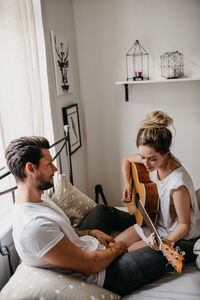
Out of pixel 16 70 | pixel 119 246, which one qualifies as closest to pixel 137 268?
pixel 119 246

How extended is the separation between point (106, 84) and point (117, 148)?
0.66 metres

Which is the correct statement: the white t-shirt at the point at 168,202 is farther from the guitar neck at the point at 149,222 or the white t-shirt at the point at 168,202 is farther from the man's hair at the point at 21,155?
the man's hair at the point at 21,155

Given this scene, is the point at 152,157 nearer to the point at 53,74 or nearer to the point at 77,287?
the point at 77,287

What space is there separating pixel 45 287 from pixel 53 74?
1.52 meters

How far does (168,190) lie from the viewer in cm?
147

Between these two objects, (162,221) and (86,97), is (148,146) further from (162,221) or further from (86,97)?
(86,97)

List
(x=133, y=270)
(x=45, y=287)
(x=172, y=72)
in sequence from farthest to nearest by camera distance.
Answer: (x=172, y=72) < (x=133, y=270) < (x=45, y=287)

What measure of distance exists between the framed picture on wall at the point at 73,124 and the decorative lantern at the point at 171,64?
880 millimetres

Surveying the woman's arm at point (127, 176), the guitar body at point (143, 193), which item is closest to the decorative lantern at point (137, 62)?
the woman's arm at point (127, 176)

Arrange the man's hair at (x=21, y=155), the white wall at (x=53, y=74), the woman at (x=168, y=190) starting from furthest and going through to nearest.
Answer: the white wall at (x=53, y=74) → the woman at (x=168, y=190) → the man's hair at (x=21, y=155)

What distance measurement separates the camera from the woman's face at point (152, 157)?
60.2 inches

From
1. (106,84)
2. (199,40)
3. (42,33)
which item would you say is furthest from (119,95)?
(42,33)

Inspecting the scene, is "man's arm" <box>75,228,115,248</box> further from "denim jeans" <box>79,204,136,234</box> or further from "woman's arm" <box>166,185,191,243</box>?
"woman's arm" <box>166,185,191,243</box>

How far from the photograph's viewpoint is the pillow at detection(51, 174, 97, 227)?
1.71m
